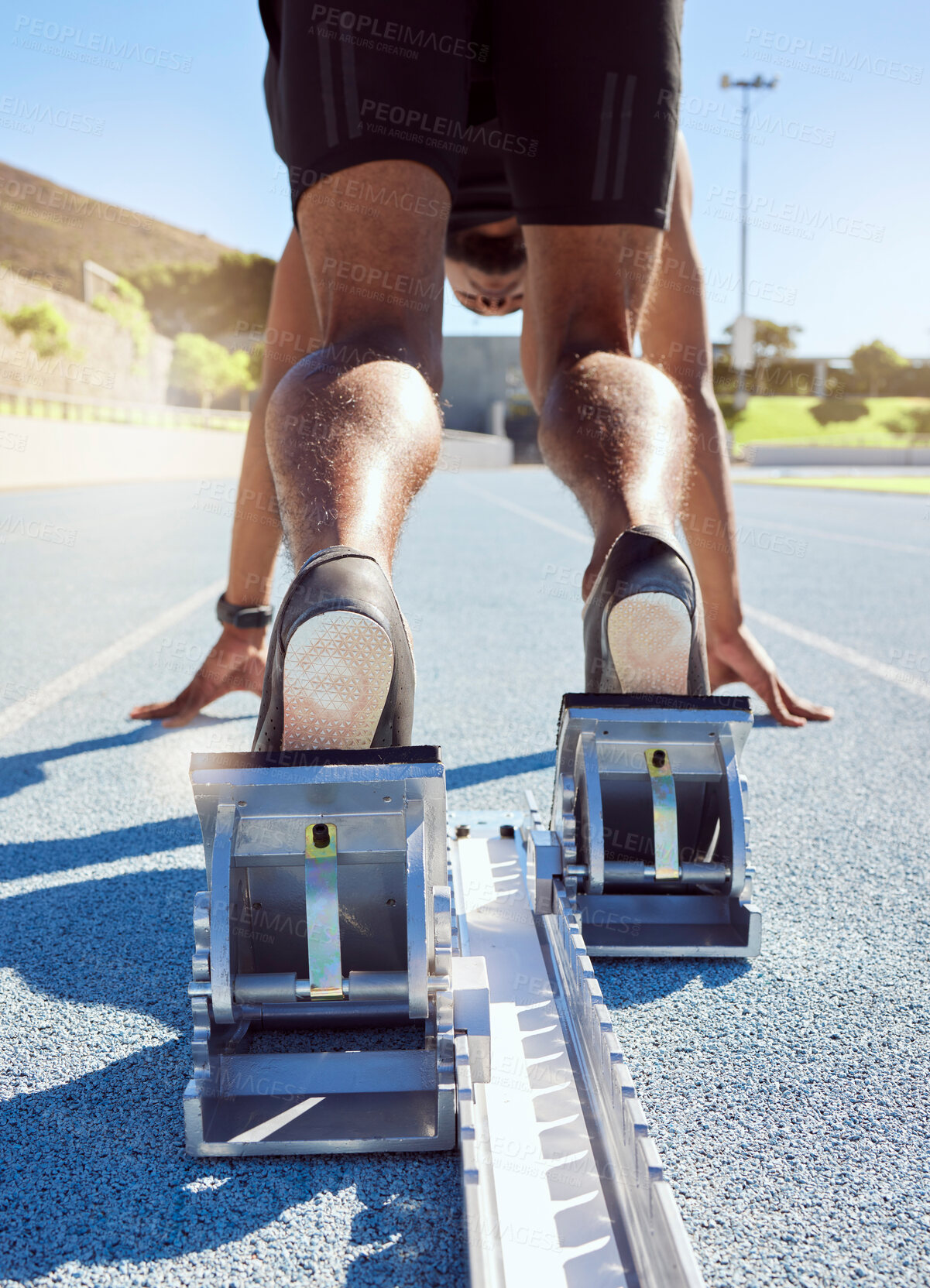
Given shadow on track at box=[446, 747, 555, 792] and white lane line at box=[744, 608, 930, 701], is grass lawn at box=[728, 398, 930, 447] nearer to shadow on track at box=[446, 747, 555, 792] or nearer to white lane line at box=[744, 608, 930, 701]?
white lane line at box=[744, 608, 930, 701]

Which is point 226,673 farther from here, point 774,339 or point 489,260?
point 774,339

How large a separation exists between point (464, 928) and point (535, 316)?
1.00m

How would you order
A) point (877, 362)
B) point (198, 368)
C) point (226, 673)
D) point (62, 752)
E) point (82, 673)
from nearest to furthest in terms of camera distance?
point (62, 752)
point (226, 673)
point (82, 673)
point (198, 368)
point (877, 362)

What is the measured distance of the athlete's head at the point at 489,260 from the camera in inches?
97.3

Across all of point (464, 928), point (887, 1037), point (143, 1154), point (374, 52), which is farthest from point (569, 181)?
point (143, 1154)

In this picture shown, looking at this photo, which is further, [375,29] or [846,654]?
[846,654]

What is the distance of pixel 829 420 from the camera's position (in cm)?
7875

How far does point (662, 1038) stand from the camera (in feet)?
3.51

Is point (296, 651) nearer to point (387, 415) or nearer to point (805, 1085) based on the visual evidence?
point (387, 415)

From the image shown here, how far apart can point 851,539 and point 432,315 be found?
8.88 metres

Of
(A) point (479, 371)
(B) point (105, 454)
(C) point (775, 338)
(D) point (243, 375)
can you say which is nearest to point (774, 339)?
(C) point (775, 338)

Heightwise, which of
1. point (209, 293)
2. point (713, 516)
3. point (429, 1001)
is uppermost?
point (209, 293)

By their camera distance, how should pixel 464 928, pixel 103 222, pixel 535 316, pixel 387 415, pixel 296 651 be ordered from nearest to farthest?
pixel 296 651
pixel 387 415
pixel 464 928
pixel 535 316
pixel 103 222

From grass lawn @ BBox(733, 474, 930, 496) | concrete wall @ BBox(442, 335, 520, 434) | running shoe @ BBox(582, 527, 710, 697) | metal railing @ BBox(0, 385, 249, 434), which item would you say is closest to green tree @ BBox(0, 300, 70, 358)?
metal railing @ BBox(0, 385, 249, 434)
